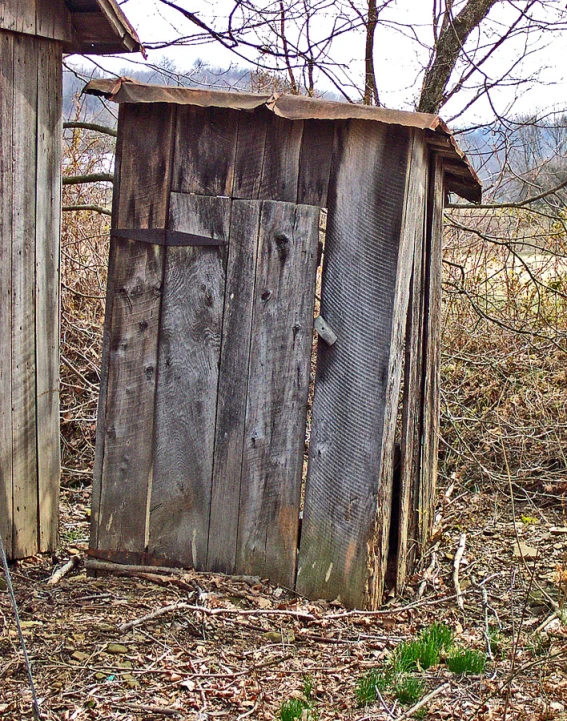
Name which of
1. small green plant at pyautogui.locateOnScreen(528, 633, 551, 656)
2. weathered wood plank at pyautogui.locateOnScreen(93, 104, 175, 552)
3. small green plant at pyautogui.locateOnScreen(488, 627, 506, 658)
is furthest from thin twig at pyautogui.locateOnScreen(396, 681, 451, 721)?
weathered wood plank at pyautogui.locateOnScreen(93, 104, 175, 552)

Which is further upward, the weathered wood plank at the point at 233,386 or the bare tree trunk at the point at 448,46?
the bare tree trunk at the point at 448,46

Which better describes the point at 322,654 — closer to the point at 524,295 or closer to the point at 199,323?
the point at 199,323

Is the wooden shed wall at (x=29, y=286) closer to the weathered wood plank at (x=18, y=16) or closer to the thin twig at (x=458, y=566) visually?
the weathered wood plank at (x=18, y=16)

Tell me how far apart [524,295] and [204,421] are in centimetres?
514

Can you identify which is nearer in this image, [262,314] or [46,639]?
[46,639]

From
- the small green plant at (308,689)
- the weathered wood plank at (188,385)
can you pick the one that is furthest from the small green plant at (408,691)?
the weathered wood plank at (188,385)

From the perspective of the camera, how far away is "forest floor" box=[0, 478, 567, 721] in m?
3.16

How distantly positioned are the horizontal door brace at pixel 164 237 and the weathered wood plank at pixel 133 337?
0.10 feet

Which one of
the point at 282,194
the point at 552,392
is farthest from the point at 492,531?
the point at 282,194

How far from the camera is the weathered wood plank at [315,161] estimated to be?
390 centimetres

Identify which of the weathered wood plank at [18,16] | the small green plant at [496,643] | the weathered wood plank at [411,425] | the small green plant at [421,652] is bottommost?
the small green plant at [496,643]

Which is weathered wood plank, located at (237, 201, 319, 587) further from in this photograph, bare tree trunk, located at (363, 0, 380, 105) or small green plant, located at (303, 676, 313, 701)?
bare tree trunk, located at (363, 0, 380, 105)

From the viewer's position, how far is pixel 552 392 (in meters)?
7.18

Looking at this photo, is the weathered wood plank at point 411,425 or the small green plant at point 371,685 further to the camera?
the weathered wood plank at point 411,425
